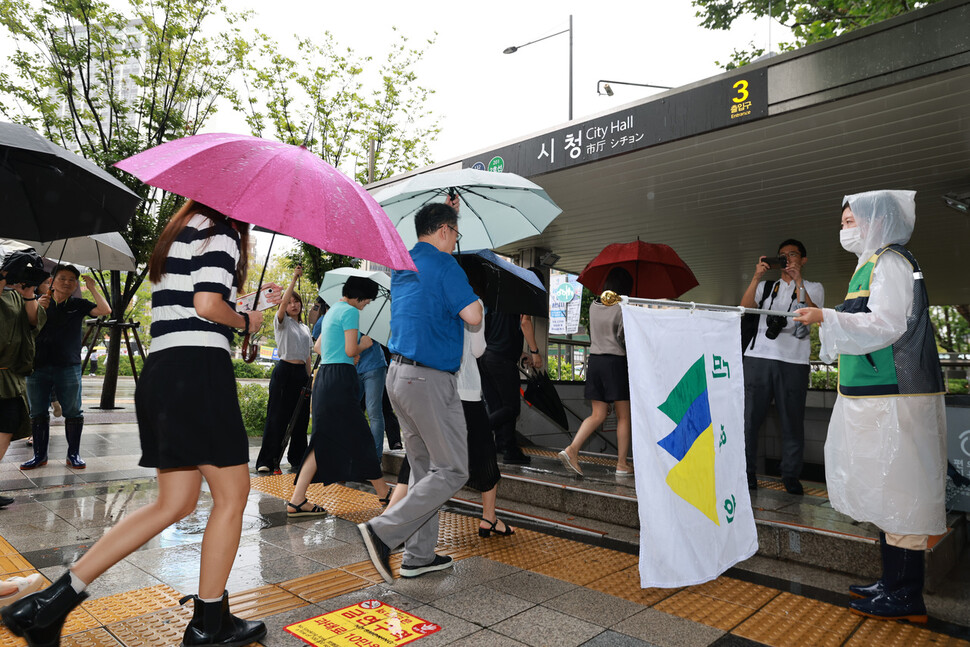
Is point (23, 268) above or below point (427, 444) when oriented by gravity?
above

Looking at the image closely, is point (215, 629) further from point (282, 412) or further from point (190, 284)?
point (282, 412)

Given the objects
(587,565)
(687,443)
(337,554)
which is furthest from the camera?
(337,554)

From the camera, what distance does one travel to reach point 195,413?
268cm

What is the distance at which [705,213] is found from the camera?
8656mm

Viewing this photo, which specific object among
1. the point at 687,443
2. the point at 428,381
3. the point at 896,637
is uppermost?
the point at 428,381

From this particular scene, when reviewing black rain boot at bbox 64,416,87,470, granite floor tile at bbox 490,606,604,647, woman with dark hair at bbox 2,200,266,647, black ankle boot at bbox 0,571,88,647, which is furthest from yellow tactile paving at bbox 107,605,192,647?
black rain boot at bbox 64,416,87,470

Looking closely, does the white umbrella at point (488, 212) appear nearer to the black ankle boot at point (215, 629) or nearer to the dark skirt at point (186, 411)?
the dark skirt at point (186, 411)

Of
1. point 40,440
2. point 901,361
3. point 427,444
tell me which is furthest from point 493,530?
point 40,440

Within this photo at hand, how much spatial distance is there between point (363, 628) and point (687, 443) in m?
1.80

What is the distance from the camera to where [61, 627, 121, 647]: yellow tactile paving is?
2.80 m

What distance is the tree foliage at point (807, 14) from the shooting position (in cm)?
1144

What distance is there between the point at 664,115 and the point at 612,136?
0.55 meters

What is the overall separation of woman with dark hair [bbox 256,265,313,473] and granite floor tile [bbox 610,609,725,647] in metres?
4.90

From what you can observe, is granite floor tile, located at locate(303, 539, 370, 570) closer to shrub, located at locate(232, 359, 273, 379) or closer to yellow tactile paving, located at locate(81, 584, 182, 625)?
yellow tactile paving, located at locate(81, 584, 182, 625)
